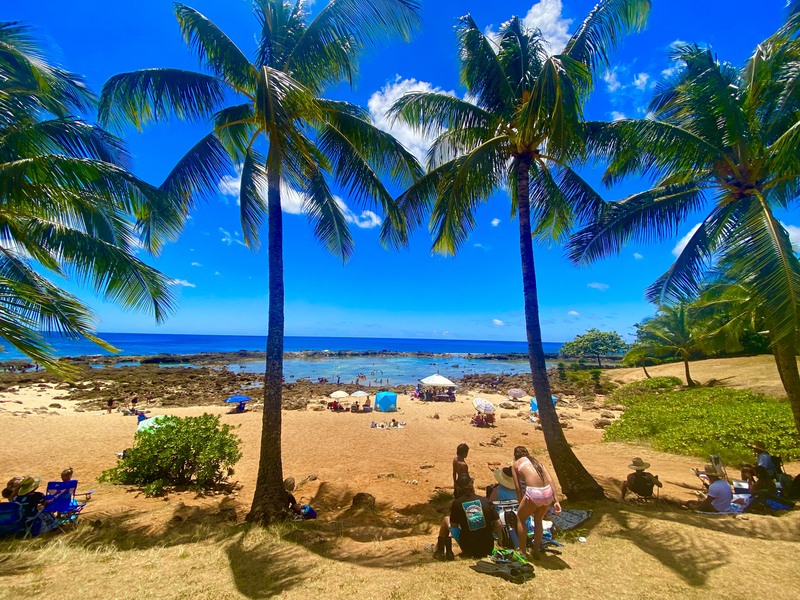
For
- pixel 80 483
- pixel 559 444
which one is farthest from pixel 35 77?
pixel 559 444

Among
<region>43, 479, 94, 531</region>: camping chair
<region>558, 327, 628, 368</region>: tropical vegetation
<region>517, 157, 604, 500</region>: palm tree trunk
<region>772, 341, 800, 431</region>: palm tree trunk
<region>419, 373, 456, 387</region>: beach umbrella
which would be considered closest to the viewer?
<region>43, 479, 94, 531</region>: camping chair

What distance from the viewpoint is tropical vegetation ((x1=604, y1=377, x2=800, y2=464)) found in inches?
369

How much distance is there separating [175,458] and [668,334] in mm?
30229

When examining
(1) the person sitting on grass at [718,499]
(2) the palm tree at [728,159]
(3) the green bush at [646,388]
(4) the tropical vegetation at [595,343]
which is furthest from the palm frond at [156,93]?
(4) the tropical vegetation at [595,343]

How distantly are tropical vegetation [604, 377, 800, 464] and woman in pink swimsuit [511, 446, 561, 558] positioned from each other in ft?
27.8

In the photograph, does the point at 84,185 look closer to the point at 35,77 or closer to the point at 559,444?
the point at 35,77

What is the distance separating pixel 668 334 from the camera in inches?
998

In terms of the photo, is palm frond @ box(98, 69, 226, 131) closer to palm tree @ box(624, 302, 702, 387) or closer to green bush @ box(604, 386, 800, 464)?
green bush @ box(604, 386, 800, 464)

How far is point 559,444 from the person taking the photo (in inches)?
264

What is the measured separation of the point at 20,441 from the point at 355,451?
1144 centimetres

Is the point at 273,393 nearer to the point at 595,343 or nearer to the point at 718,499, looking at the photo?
the point at 718,499

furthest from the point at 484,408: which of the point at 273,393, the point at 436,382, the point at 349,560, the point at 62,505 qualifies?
the point at 62,505

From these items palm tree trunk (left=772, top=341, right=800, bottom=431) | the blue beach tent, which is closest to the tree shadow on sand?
palm tree trunk (left=772, top=341, right=800, bottom=431)

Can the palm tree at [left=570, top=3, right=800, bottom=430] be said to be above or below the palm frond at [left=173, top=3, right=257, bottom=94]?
below
